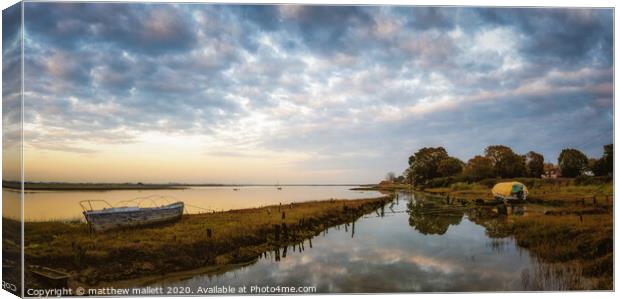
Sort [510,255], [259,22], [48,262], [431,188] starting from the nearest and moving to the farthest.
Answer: [48,262]
[259,22]
[510,255]
[431,188]

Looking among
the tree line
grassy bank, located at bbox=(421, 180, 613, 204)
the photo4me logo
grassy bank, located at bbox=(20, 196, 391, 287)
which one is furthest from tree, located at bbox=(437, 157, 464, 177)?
the photo4me logo

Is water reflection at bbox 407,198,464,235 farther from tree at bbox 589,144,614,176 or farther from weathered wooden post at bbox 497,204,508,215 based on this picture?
tree at bbox 589,144,614,176

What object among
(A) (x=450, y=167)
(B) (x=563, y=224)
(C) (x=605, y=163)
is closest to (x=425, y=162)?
(A) (x=450, y=167)

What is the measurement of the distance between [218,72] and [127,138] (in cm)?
Result: 316

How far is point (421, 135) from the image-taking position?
508 inches

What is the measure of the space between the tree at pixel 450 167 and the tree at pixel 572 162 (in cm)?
284

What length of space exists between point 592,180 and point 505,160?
7.99 feet

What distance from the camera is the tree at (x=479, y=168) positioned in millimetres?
13459

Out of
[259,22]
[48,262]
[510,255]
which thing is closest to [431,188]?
[510,255]

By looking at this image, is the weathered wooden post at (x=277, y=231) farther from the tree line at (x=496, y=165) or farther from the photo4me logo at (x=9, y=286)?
the photo4me logo at (x=9, y=286)

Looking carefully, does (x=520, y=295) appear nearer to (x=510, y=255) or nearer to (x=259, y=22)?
(x=510, y=255)

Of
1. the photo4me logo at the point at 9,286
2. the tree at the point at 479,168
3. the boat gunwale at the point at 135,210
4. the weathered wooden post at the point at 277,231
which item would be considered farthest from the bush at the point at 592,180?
the photo4me logo at the point at 9,286

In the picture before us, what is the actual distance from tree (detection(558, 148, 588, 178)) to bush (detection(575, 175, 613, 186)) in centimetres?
17

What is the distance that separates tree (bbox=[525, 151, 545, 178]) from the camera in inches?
497
